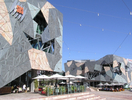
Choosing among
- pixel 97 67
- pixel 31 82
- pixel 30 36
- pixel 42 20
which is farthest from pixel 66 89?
pixel 97 67

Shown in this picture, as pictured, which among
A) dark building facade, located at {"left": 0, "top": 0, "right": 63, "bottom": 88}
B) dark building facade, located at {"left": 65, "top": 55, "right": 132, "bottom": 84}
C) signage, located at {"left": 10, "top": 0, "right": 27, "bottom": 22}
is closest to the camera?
dark building facade, located at {"left": 0, "top": 0, "right": 63, "bottom": 88}

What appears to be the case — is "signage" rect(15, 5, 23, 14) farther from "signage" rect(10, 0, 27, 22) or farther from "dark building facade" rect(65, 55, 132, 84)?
"dark building facade" rect(65, 55, 132, 84)

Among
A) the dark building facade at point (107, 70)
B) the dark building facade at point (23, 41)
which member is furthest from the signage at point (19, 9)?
the dark building facade at point (107, 70)

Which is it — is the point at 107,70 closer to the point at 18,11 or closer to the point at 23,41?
the point at 23,41

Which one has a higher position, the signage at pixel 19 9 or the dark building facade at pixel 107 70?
the signage at pixel 19 9

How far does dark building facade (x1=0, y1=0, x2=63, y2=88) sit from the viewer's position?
734 inches

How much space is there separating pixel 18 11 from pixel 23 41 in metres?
4.73

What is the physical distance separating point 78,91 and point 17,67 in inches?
348

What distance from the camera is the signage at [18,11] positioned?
2119cm

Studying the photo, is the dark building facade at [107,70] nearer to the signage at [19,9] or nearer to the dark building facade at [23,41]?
the dark building facade at [23,41]

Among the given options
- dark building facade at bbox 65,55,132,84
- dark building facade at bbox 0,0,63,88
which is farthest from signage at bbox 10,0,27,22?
dark building facade at bbox 65,55,132,84

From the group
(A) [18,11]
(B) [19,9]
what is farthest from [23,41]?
(B) [19,9]

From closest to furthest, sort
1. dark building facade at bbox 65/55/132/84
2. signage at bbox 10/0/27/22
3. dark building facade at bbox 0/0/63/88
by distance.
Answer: dark building facade at bbox 0/0/63/88
signage at bbox 10/0/27/22
dark building facade at bbox 65/55/132/84

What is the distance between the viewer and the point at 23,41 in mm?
20625
